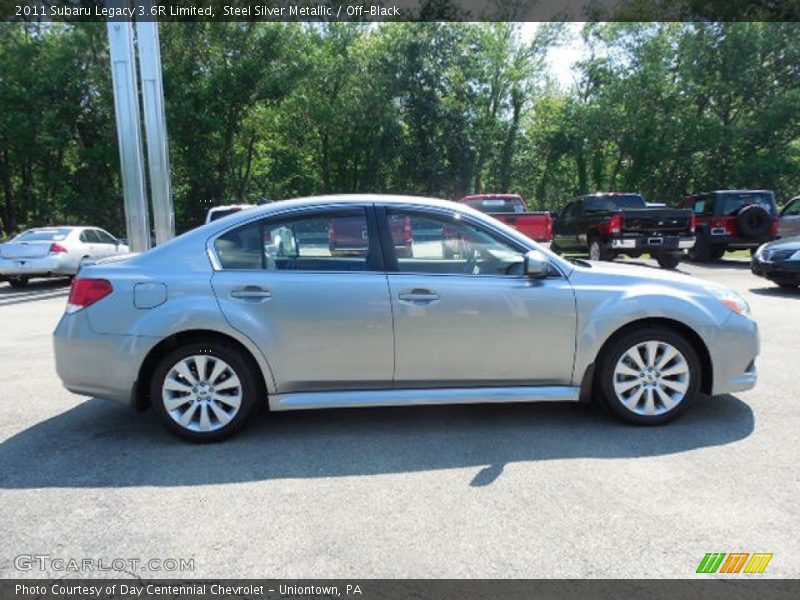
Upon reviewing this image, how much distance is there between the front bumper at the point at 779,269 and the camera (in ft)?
33.8

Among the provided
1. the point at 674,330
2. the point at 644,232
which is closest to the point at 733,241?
the point at 644,232

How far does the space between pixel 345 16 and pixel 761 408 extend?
34.2m

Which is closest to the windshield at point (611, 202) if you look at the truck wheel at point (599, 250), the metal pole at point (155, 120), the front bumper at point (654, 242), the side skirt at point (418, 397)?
the truck wheel at point (599, 250)

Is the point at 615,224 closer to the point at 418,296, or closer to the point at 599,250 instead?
the point at 599,250

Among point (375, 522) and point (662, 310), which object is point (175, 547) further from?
point (662, 310)

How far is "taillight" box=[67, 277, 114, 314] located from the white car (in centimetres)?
1143

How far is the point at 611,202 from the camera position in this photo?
16.6 metres

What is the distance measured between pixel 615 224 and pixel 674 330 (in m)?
10.1

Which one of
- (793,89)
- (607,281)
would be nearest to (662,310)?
(607,281)

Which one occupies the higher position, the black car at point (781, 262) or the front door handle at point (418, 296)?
the front door handle at point (418, 296)

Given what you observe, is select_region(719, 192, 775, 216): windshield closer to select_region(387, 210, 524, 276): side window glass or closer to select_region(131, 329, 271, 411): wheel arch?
select_region(387, 210, 524, 276): side window glass

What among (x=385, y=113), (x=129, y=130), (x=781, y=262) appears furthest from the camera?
(x=385, y=113)

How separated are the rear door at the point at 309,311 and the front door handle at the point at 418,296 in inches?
4.8

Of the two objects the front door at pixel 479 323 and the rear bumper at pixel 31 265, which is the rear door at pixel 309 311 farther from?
the rear bumper at pixel 31 265
